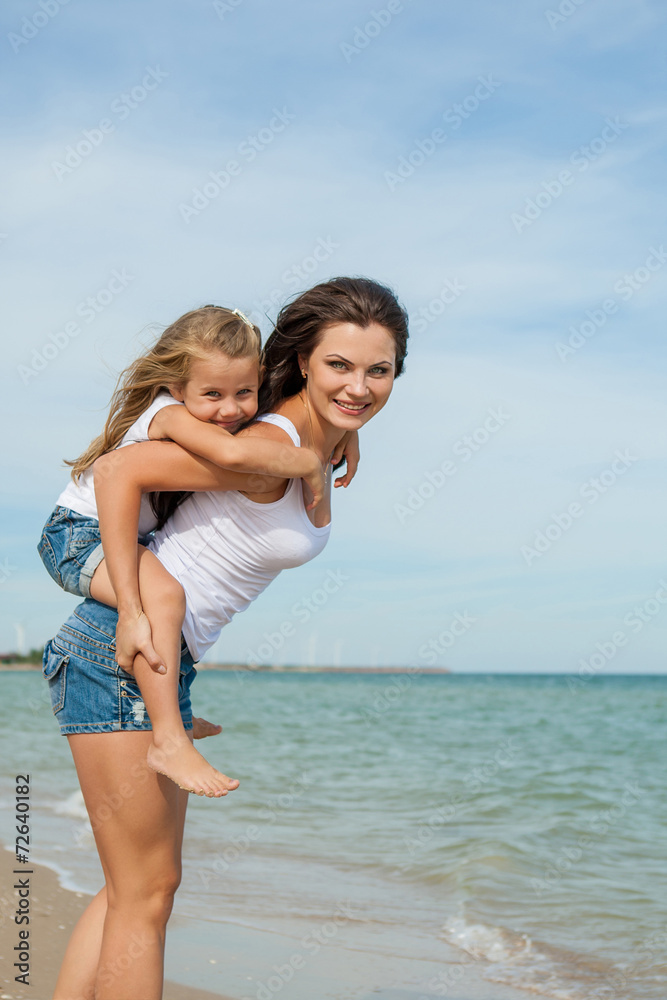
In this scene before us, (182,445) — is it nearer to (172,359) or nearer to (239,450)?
(239,450)

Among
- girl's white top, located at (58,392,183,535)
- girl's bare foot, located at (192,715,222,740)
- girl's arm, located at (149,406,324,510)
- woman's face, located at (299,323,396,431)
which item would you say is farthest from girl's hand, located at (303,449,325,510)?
girl's bare foot, located at (192,715,222,740)

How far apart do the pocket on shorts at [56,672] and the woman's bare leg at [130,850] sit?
0.10 m

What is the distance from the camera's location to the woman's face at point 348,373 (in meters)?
2.32

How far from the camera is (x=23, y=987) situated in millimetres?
3549

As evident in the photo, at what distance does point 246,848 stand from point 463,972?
8.55 ft

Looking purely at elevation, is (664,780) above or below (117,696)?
below

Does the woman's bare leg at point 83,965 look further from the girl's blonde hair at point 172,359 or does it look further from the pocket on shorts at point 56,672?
the girl's blonde hair at point 172,359

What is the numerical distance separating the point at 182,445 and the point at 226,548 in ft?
0.85

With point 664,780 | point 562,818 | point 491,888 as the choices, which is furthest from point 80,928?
point 664,780

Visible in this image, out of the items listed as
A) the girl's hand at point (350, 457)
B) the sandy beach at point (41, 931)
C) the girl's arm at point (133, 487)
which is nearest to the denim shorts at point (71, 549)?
the girl's arm at point (133, 487)

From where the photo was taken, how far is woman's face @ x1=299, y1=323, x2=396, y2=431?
91.4 inches

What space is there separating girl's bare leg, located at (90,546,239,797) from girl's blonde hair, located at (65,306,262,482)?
1.48 feet

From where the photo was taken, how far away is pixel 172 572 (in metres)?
2.19

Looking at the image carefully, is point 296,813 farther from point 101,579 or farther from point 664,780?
point 101,579
